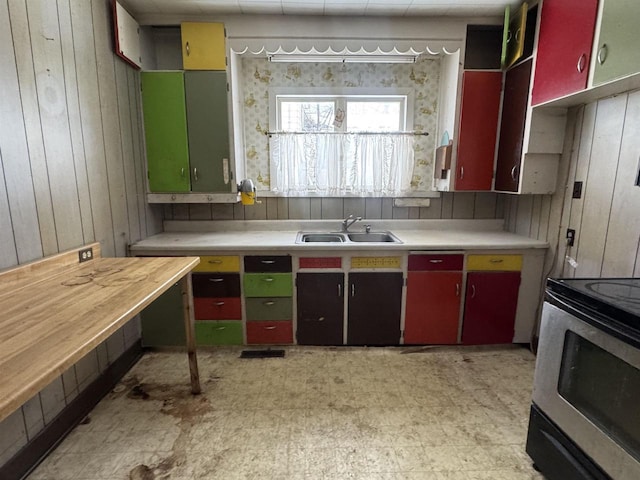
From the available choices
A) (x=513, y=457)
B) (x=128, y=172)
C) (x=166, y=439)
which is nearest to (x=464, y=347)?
(x=513, y=457)

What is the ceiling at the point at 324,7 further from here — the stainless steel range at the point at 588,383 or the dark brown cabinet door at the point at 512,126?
the stainless steel range at the point at 588,383

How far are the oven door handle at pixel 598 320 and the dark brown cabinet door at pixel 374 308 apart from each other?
1.17 m

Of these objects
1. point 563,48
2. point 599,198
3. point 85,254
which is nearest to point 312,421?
point 85,254

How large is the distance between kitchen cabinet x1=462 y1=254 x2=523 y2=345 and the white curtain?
97cm

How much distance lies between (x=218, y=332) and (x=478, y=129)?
2.59 meters

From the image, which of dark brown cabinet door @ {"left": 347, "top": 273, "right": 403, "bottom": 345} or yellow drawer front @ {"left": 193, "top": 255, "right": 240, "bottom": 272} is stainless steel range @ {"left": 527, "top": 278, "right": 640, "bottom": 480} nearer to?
dark brown cabinet door @ {"left": 347, "top": 273, "right": 403, "bottom": 345}

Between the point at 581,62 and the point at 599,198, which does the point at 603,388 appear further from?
the point at 581,62

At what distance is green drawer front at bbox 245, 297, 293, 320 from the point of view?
2539mm

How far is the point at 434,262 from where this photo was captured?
2.49 m

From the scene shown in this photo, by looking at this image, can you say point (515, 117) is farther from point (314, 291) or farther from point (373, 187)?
point (314, 291)

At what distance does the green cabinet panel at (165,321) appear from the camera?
8.25ft

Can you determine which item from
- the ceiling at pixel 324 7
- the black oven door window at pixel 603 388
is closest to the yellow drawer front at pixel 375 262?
the black oven door window at pixel 603 388

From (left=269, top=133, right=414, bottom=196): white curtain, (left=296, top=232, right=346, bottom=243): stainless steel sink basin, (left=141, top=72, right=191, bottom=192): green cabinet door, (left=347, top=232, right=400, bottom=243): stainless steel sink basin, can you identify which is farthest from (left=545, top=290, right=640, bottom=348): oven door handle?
(left=141, top=72, right=191, bottom=192): green cabinet door

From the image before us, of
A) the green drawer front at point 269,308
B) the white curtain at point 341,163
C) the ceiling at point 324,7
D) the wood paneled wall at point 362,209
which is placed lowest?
the green drawer front at point 269,308
